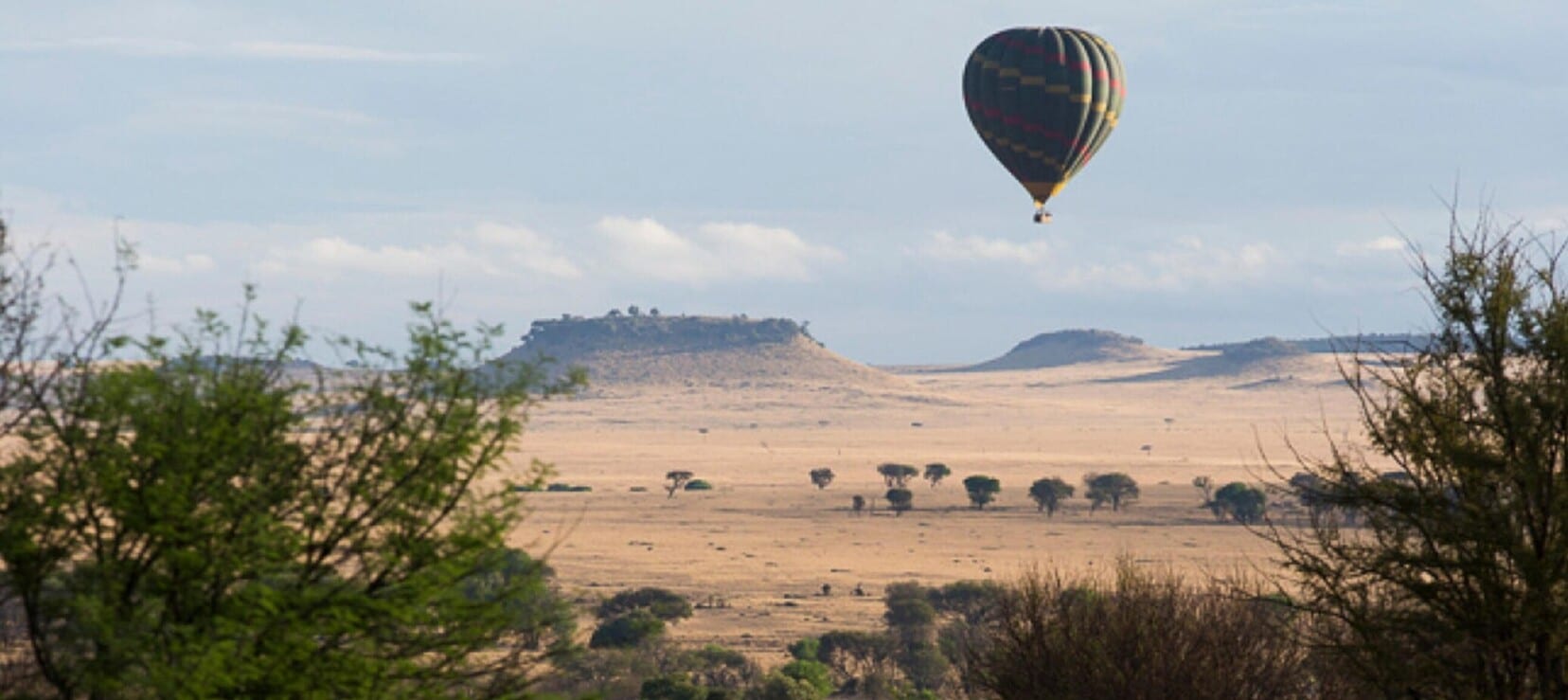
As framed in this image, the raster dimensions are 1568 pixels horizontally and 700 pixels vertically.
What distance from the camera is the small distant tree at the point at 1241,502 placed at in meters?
108

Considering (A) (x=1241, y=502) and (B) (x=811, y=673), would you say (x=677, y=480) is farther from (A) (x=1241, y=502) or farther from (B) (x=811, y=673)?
(B) (x=811, y=673)

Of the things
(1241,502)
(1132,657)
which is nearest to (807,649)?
(1132,657)

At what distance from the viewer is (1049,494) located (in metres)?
118

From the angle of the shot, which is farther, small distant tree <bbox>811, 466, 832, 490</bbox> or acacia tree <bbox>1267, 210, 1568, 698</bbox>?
small distant tree <bbox>811, 466, 832, 490</bbox>

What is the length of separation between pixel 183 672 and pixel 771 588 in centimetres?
6841

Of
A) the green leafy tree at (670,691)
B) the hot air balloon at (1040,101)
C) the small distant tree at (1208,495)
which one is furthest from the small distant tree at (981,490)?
the green leafy tree at (670,691)

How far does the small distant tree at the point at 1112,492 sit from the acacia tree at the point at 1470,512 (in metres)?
Answer: 99.4

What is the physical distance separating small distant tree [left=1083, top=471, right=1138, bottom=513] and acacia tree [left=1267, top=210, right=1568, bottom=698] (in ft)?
326

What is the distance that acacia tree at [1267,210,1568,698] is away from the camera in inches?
688

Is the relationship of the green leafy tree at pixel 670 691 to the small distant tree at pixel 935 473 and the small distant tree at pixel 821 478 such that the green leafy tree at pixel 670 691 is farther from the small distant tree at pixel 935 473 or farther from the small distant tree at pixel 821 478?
the small distant tree at pixel 935 473

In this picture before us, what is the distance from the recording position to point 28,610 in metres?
14.1

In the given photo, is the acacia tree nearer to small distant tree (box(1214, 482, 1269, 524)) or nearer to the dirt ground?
the dirt ground

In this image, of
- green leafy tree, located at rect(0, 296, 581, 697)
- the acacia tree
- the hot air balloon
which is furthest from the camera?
the hot air balloon

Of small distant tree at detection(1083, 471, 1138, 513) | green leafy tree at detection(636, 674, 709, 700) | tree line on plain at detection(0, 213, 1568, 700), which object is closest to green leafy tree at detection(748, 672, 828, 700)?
green leafy tree at detection(636, 674, 709, 700)
